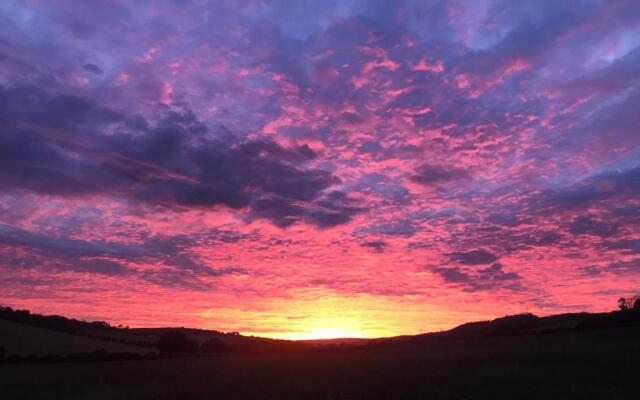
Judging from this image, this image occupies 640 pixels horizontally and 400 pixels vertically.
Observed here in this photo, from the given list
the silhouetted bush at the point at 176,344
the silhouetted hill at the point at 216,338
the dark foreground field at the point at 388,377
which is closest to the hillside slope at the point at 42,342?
the silhouetted hill at the point at 216,338

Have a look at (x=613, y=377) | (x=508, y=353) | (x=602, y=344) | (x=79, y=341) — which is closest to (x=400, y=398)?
(x=613, y=377)

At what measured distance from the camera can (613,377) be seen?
34094mm

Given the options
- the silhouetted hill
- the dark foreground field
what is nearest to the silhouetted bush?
the silhouetted hill

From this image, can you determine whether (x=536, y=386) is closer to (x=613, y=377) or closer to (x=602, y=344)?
(x=613, y=377)

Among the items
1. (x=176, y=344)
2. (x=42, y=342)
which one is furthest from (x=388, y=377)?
(x=176, y=344)

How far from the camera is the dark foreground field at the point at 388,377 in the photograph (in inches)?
1214

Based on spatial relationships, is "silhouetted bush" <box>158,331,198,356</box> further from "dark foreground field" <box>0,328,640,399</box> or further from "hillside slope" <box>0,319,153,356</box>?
"dark foreground field" <box>0,328,640,399</box>

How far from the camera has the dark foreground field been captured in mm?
30844

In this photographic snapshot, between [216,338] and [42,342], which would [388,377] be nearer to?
[42,342]

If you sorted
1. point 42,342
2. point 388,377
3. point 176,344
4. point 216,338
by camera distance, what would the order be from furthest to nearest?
point 216,338, point 176,344, point 42,342, point 388,377

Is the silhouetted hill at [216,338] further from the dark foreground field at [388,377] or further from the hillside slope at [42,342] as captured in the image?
the dark foreground field at [388,377]

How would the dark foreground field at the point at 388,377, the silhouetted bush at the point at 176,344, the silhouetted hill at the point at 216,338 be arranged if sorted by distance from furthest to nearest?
the silhouetted bush at the point at 176,344
the silhouetted hill at the point at 216,338
the dark foreground field at the point at 388,377

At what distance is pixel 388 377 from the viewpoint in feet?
124

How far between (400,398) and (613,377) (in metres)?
15.5
